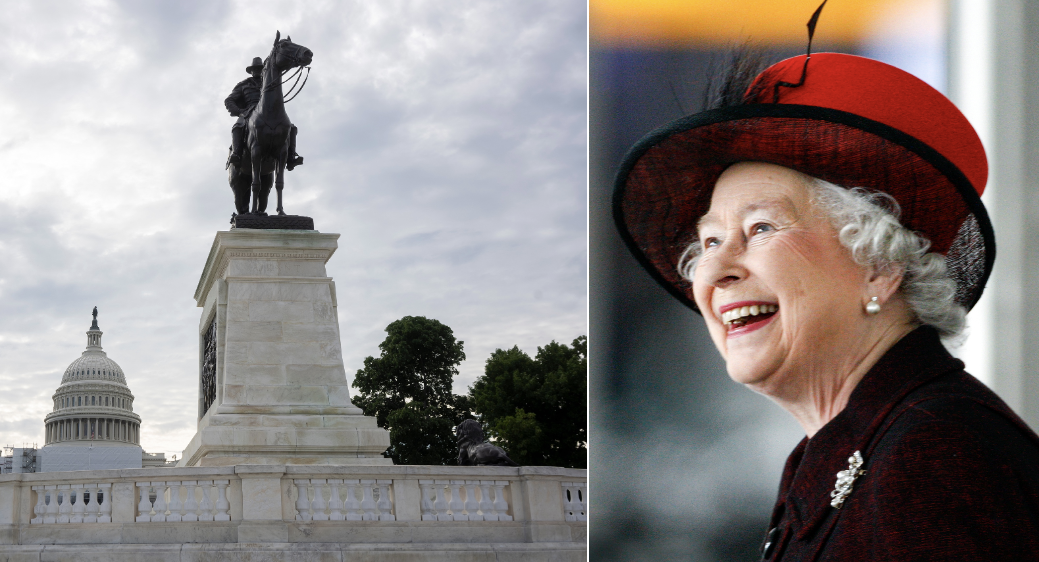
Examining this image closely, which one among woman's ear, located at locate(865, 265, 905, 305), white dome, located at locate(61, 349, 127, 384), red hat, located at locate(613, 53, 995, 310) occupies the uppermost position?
white dome, located at locate(61, 349, 127, 384)

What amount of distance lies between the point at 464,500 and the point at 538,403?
29137mm

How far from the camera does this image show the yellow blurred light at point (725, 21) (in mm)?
3387

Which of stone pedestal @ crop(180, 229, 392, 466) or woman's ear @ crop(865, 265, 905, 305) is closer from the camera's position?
woman's ear @ crop(865, 265, 905, 305)

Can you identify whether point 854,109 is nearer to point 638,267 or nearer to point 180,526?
point 638,267

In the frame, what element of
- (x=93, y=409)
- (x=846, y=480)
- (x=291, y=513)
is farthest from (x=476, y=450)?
(x=93, y=409)

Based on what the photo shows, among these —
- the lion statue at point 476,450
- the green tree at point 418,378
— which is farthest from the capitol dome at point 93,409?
the lion statue at point 476,450

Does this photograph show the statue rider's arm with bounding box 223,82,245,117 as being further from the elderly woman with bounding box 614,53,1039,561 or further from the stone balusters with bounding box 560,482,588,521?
the elderly woman with bounding box 614,53,1039,561

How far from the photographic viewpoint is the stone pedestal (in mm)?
14008

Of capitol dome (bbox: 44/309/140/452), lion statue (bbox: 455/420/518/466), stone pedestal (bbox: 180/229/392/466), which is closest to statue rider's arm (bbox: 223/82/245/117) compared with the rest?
stone pedestal (bbox: 180/229/392/466)

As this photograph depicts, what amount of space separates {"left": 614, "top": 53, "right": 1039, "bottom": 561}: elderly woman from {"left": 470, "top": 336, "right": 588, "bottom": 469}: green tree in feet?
112

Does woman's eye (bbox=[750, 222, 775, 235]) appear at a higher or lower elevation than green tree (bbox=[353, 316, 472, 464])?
lower

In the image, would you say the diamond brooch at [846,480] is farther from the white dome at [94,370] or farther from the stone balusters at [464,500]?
the white dome at [94,370]

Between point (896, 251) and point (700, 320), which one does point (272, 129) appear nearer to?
point (700, 320)

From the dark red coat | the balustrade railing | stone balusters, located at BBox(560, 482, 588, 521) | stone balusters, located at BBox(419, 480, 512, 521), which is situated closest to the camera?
the dark red coat
